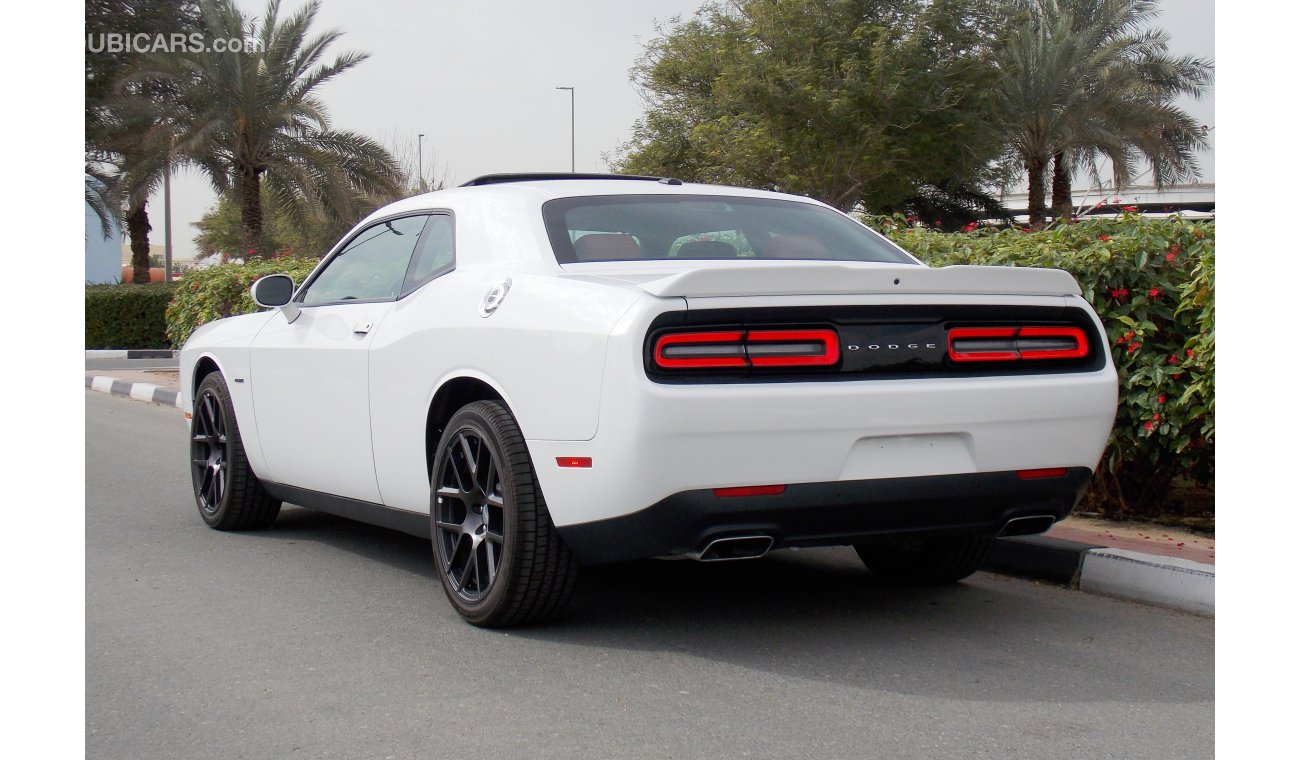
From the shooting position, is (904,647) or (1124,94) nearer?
(904,647)

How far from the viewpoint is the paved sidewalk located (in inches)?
187

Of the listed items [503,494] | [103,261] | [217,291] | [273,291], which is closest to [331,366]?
[273,291]

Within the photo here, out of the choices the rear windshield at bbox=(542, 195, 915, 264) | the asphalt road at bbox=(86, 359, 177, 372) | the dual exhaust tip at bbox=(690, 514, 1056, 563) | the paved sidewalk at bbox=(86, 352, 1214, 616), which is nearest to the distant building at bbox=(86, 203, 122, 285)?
the asphalt road at bbox=(86, 359, 177, 372)

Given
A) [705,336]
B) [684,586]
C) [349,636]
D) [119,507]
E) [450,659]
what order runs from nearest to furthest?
[705,336] → [450,659] → [349,636] → [684,586] → [119,507]

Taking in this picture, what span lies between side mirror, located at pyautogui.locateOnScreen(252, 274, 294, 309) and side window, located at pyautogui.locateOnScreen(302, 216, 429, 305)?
11cm

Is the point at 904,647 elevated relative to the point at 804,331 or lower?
lower

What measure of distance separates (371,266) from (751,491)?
2.30m

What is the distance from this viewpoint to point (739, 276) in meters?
3.71

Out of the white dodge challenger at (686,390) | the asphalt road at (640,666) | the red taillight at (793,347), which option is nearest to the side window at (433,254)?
the white dodge challenger at (686,390)

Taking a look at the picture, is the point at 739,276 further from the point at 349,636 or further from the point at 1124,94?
the point at 1124,94

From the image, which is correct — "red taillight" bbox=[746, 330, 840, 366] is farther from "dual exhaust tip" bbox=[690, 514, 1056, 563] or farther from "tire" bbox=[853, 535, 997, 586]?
"tire" bbox=[853, 535, 997, 586]

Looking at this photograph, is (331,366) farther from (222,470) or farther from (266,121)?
(266,121)

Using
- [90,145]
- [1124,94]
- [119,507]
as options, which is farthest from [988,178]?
[119,507]

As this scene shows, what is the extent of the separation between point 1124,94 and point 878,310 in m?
29.3
